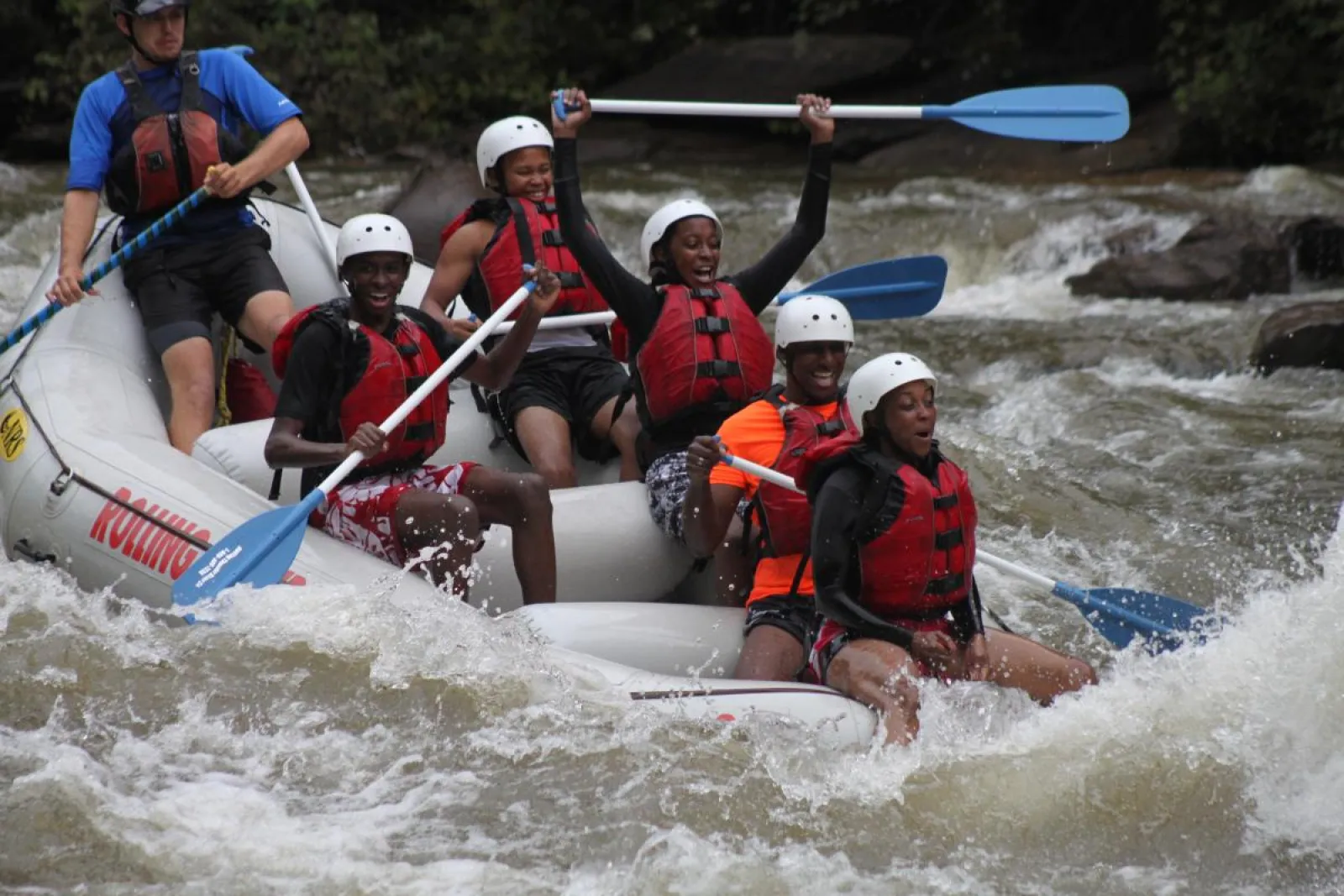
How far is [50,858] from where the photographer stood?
11.8 feet

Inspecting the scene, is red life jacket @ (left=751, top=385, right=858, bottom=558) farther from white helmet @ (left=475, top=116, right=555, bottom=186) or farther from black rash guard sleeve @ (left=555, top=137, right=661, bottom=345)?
white helmet @ (left=475, top=116, right=555, bottom=186)

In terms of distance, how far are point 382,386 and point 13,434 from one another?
3.66 feet

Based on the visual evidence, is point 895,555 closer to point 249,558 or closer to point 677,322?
point 677,322

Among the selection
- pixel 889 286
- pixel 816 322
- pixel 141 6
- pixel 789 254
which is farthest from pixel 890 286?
pixel 141 6

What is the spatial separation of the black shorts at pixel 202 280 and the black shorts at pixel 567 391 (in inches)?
29.4

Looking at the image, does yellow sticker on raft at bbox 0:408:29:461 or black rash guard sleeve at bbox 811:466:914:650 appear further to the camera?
yellow sticker on raft at bbox 0:408:29:461

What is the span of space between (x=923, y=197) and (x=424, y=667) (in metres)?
8.12

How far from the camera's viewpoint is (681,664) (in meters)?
4.27

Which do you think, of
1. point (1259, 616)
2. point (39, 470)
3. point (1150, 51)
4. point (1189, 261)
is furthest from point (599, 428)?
point (1150, 51)

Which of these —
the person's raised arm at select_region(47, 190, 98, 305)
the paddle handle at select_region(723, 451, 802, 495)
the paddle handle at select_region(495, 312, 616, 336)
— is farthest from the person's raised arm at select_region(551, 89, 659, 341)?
the person's raised arm at select_region(47, 190, 98, 305)

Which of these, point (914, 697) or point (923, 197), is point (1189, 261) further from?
point (914, 697)

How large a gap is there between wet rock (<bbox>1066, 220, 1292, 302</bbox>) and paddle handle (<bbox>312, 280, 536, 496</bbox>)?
575cm

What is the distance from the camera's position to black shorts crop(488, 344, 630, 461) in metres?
5.18

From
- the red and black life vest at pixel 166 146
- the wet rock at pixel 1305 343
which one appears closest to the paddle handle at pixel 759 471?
the red and black life vest at pixel 166 146
